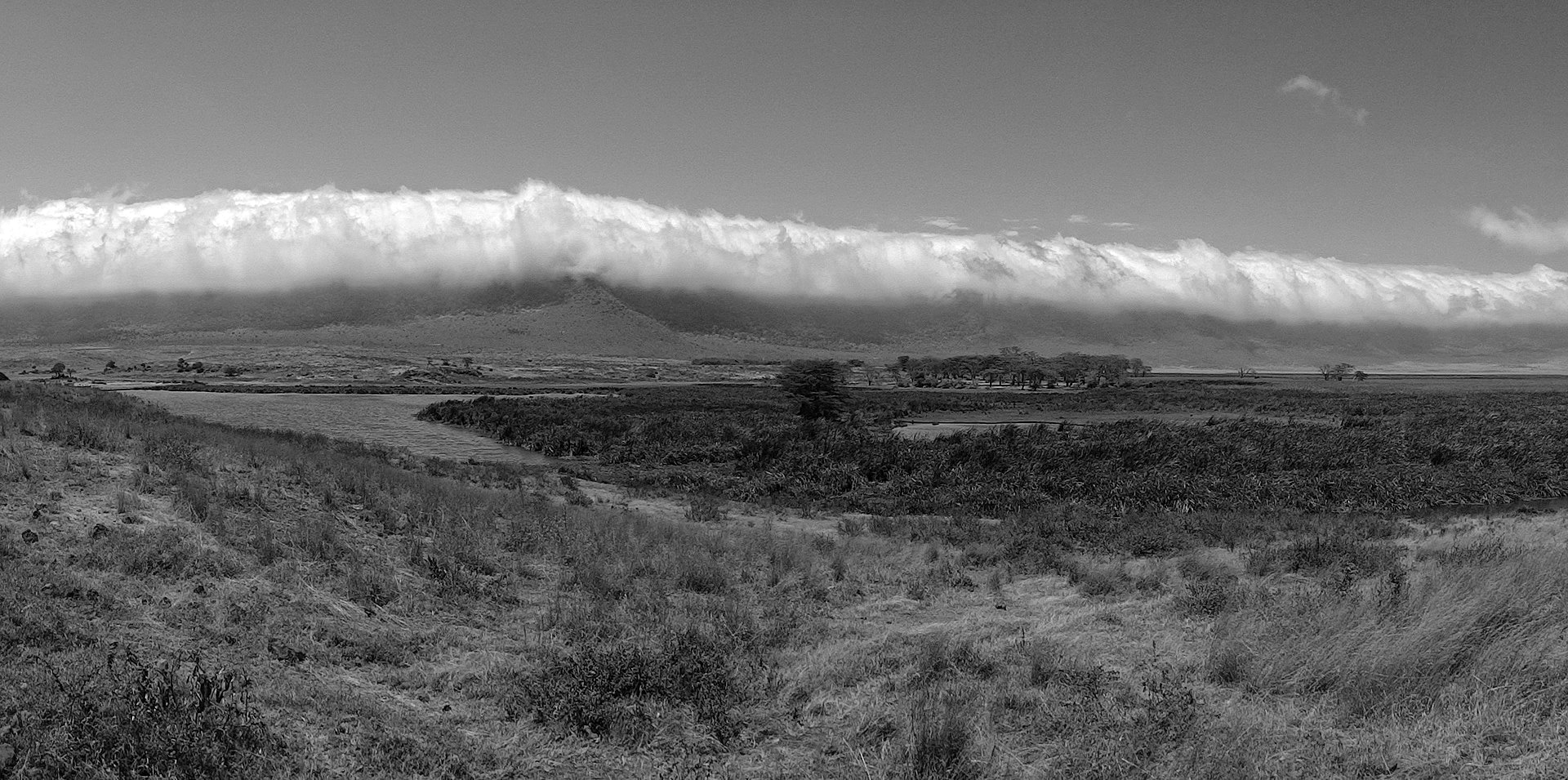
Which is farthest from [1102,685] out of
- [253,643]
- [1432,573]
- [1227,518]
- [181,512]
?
[1227,518]

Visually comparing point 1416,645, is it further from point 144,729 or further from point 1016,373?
point 1016,373

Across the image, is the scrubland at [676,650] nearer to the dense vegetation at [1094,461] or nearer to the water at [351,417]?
the dense vegetation at [1094,461]

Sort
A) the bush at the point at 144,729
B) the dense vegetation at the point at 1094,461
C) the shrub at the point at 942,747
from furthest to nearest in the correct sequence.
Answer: the dense vegetation at the point at 1094,461, the shrub at the point at 942,747, the bush at the point at 144,729

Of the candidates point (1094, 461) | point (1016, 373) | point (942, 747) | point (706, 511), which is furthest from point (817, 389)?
point (1016, 373)

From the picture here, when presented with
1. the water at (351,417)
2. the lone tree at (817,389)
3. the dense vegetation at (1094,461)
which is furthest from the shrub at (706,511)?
the lone tree at (817,389)

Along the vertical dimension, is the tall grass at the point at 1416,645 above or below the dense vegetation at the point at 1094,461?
above

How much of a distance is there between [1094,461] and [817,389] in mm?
23906

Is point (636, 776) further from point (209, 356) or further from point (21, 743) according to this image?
point (209, 356)

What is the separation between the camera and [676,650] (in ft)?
26.3

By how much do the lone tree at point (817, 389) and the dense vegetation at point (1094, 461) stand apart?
8.28 feet

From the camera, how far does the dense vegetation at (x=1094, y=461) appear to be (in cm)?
2503

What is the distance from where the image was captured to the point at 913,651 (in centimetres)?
836

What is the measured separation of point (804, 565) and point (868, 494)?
44.7ft

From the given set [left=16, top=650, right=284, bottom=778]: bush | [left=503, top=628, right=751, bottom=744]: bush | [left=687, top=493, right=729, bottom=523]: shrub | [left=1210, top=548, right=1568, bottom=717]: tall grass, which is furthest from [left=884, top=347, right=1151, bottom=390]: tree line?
[left=16, top=650, right=284, bottom=778]: bush
